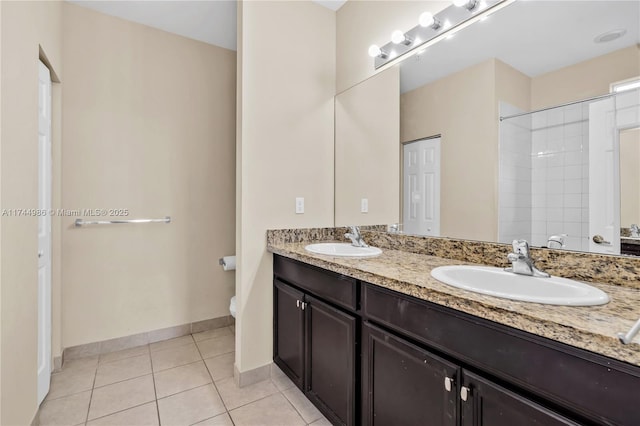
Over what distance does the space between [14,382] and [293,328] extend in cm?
126

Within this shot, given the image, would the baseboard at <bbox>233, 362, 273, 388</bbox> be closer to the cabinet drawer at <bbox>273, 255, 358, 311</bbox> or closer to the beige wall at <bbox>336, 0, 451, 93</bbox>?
the cabinet drawer at <bbox>273, 255, 358, 311</bbox>

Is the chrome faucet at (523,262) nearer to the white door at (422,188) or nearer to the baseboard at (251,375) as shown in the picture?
the white door at (422,188)

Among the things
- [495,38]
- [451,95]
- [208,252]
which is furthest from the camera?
[208,252]

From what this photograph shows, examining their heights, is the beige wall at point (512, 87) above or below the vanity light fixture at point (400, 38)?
below

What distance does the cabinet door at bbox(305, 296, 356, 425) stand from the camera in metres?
1.37

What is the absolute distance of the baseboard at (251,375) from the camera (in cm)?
196

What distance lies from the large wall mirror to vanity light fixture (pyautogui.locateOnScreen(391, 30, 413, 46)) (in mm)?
103

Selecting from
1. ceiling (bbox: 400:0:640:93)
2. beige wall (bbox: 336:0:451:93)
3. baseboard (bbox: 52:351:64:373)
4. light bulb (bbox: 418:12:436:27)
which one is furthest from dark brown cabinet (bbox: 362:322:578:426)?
baseboard (bbox: 52:351:64:373)

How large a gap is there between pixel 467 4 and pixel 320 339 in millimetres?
1826

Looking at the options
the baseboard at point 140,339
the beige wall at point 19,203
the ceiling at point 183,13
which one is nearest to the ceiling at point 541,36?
the ceiling at point 183,13

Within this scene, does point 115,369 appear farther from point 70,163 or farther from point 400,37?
point 400,37

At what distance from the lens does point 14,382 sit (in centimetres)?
131

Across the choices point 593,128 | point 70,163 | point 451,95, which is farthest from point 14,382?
point 593,128

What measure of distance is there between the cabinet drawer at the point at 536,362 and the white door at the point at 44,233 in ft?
6.81
